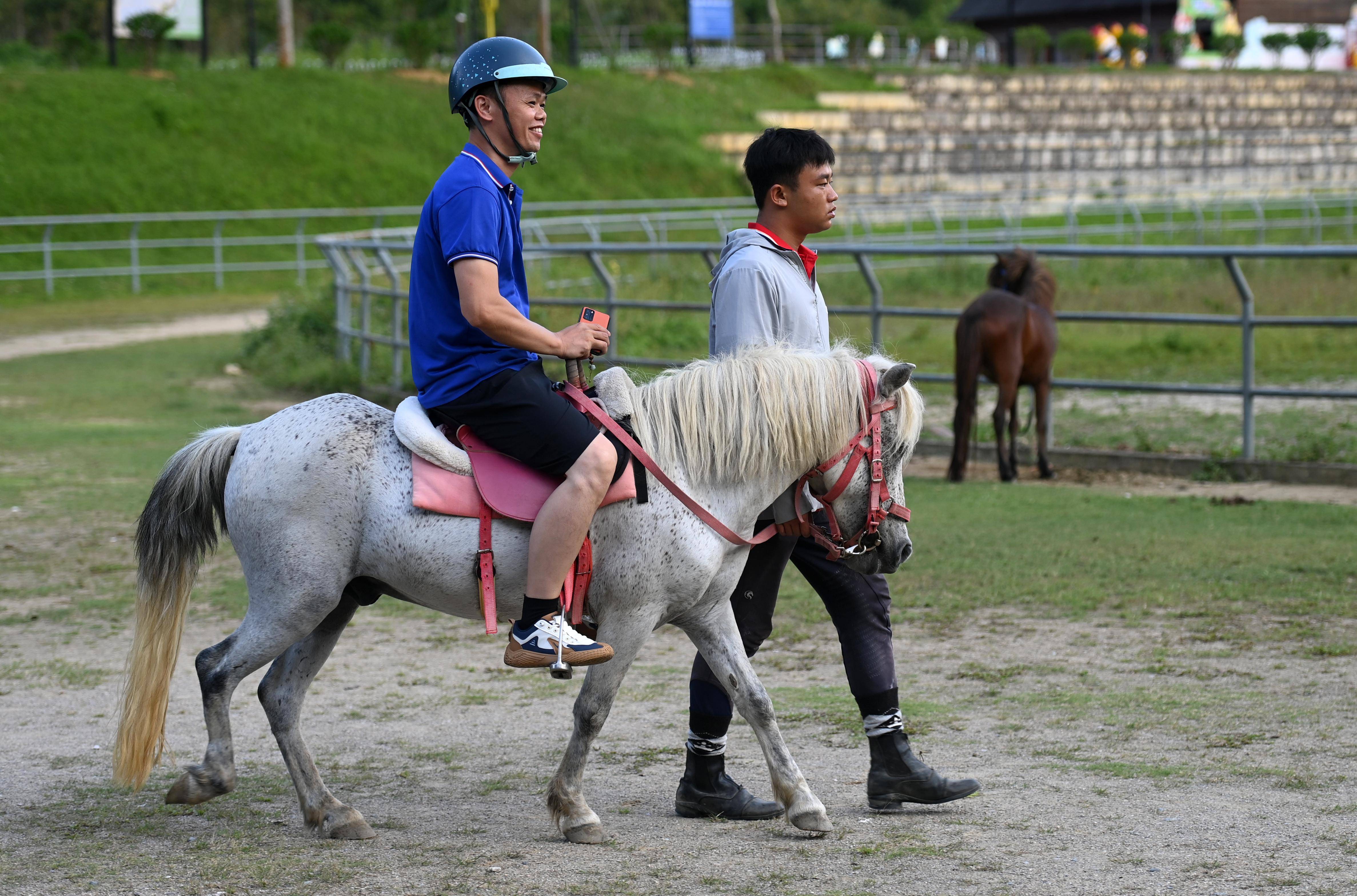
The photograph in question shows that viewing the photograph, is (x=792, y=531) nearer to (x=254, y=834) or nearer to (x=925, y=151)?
(x=254, y=834)

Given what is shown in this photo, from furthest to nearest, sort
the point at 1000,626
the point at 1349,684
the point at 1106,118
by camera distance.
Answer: the point at 1106,118
the point at 1000,626
the point at 1349,684

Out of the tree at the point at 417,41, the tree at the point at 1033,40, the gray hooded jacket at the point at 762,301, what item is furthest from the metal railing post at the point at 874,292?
the tree at the point at 1033,40

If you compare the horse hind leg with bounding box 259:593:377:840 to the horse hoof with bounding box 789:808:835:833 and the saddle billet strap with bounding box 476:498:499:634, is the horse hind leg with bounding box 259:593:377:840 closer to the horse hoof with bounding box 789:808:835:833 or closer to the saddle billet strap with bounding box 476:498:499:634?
the saddle billet strap with bounding box 476:498:499:634

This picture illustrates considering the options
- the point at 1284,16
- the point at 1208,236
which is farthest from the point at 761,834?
the point at 1284,16

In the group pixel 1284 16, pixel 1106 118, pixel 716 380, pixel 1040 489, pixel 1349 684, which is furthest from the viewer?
pixel 1284 16

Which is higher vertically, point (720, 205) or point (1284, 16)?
point (1284, 16)

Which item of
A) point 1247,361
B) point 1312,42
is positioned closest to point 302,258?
point 1247,361

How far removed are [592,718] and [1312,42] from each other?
62.0 meters

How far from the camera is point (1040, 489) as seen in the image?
905cm

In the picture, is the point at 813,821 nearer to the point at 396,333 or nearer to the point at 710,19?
the point at 396,333

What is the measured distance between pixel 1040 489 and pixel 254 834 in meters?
6.36

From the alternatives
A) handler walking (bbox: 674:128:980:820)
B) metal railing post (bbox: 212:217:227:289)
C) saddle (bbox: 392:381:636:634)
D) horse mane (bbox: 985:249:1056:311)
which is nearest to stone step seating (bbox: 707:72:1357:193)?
metal railing post (bbox: 212:217:227:289)

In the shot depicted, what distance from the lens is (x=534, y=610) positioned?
11.7ft

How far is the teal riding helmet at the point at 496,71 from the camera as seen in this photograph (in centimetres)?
355
